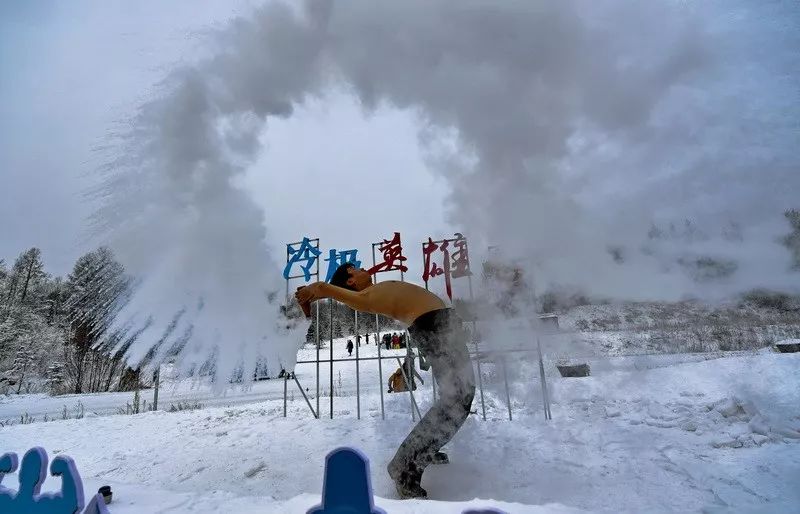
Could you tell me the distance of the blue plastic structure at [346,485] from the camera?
6.24 feet

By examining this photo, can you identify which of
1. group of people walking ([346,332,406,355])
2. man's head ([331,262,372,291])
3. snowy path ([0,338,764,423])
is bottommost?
snowy path ([0,338,764,423])

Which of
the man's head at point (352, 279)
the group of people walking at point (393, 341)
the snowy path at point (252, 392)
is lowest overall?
the snowy path at point (252, 392)

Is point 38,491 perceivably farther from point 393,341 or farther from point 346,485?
point 393,341

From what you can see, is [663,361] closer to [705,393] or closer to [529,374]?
[705,393]

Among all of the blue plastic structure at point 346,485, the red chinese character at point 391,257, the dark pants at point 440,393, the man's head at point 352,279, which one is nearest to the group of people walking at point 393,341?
the red chinese character at point 391,257

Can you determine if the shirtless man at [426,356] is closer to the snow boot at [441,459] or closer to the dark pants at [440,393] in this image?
the dark pants at [440,393]

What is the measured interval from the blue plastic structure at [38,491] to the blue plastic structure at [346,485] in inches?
57.1

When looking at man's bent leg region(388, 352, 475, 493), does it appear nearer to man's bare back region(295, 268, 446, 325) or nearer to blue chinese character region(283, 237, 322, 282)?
man's bare back region(295, 268, 446, 325)

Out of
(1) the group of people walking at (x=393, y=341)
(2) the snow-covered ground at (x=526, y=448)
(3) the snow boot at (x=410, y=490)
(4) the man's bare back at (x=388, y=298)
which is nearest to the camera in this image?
(2) the snow-covered ground at (x=526, y=448)

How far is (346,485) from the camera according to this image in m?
1.93

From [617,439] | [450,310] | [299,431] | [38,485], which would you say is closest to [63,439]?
[299,431]

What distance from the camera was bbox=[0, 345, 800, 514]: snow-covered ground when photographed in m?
3.02

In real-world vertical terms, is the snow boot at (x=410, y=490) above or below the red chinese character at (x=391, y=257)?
below

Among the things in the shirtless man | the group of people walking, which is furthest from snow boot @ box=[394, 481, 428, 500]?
the group of people walking
